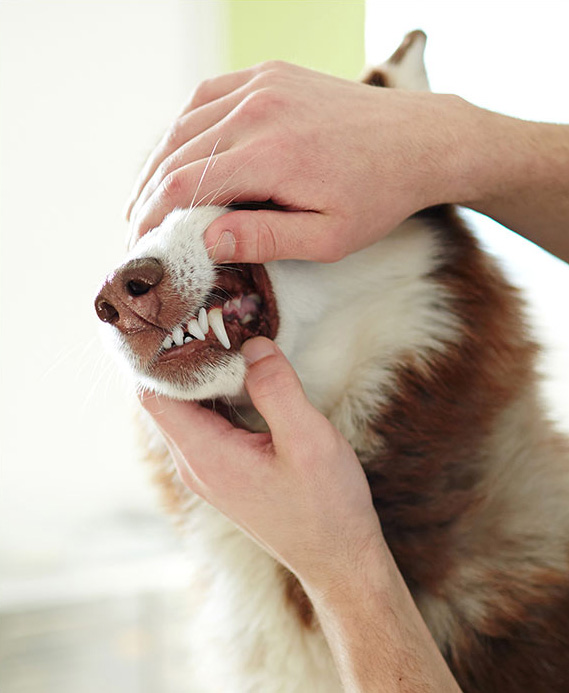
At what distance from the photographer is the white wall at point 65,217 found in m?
1.88

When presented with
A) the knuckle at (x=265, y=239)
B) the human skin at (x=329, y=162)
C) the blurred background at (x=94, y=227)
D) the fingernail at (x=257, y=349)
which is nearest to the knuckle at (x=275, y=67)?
the human skin at (x=329, y=162)

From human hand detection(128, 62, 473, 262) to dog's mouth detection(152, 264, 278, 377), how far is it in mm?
79

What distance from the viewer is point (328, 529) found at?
775mm

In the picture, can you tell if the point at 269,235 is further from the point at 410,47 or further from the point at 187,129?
the point at 410,47

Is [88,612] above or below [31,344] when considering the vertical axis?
below

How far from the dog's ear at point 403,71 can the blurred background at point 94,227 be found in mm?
783

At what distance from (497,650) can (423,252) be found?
0.53 m

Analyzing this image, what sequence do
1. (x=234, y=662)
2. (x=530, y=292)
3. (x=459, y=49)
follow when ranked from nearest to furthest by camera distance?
(x=234, y=662)
(x=530, y=292)
(x=459, y=49)

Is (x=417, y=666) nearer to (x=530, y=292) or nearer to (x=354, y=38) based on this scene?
(x=530, y=292)

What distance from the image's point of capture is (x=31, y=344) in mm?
1910

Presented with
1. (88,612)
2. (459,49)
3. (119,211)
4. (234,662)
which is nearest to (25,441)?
(88,612)

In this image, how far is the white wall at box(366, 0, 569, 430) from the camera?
1.70 m

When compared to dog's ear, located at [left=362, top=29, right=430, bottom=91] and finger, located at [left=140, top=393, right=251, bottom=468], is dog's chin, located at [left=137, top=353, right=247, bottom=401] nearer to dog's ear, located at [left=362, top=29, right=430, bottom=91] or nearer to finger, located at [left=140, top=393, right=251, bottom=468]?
finger, located at [left=140, top=393, right=251, bottom=468]

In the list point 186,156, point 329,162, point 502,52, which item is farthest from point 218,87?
point 502,52
